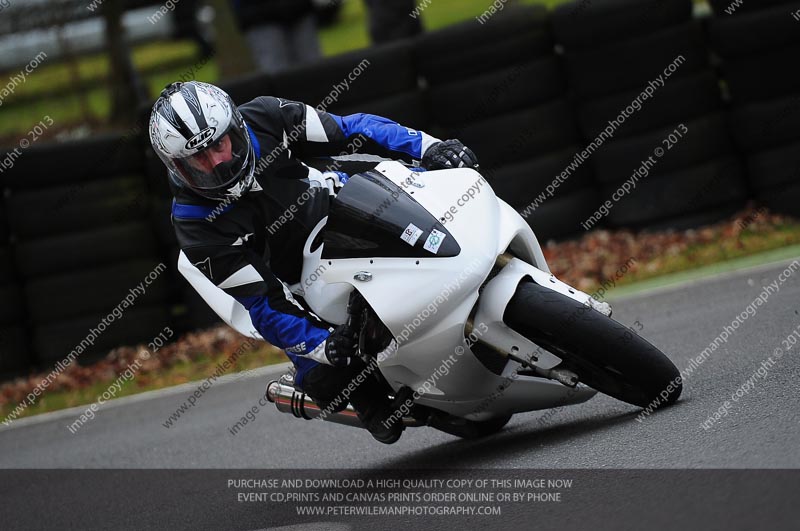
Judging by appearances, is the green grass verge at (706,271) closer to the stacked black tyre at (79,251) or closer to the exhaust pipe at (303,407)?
the exhaust pipe at (303,407)

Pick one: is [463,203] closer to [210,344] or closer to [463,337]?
[463,337]

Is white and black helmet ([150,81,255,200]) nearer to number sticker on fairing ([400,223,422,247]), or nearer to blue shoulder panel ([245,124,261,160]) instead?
blue shoulder panel ([245,124,261,160])

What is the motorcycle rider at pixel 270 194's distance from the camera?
504 cm

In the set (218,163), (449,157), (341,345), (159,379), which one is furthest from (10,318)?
(449,157)

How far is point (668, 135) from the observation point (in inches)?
379

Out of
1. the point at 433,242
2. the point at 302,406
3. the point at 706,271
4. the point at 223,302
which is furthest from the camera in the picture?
the point at 706,271

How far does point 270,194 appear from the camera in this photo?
5.39m

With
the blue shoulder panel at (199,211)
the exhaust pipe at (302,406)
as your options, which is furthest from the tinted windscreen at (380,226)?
the exhaust pipe at (302,406)

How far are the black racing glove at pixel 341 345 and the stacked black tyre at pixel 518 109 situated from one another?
516cm

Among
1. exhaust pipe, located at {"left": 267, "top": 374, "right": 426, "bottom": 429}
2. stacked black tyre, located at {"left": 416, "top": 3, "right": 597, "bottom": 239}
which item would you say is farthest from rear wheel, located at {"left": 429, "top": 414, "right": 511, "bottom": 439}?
stacked black tyre, located at {"left": 416, "top": 3, "right": 597, "bottom": 239}

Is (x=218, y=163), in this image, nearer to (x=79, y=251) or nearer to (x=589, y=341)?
(x=589, y=341)

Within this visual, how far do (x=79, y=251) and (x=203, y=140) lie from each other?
571 cm

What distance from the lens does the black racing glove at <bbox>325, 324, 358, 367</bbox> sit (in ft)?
16.3

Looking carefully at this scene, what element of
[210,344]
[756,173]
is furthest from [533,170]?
[210,344]
